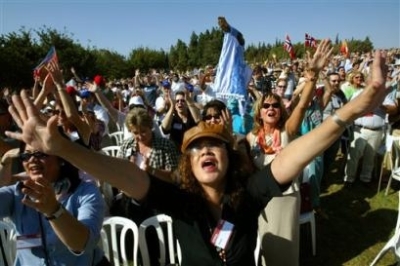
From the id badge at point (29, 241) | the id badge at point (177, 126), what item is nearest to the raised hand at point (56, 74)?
the id badge at point (177, 126)

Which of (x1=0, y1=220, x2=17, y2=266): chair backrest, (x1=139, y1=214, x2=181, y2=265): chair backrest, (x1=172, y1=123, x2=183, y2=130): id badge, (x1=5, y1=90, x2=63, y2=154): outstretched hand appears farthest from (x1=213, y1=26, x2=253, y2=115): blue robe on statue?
(x1=5, y1=90, x2=63, y2=154): outstretched hand

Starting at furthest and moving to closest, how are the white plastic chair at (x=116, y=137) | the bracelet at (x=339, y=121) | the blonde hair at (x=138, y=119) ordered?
the white plastic chair at (x=116, y=137), the blonde hair at (x=138, y=119), the bracelet at (x=339, y=121)

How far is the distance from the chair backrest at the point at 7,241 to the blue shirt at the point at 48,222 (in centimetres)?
71

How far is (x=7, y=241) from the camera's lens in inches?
120

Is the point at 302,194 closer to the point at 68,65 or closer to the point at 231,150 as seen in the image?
the point at 231,150

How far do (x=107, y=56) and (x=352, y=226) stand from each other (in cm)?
4512

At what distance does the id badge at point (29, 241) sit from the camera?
2.25m

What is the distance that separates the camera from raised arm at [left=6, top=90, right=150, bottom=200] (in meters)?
1.57

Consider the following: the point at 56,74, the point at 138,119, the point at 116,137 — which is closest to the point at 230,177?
the point at 138,119

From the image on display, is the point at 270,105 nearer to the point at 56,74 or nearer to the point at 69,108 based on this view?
the point at 69,108

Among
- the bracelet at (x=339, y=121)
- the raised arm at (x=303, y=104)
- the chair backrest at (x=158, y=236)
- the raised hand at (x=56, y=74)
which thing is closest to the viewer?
the bracelet at (x=339, y=121)

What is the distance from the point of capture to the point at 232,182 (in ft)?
7.20

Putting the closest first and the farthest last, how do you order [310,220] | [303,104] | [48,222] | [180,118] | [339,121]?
[339,121] → [48,222] → [303,104] → [310,220] → [180,118]

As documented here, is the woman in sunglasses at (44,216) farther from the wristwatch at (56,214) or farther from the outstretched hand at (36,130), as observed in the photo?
the outstretched hand at (36,130)
